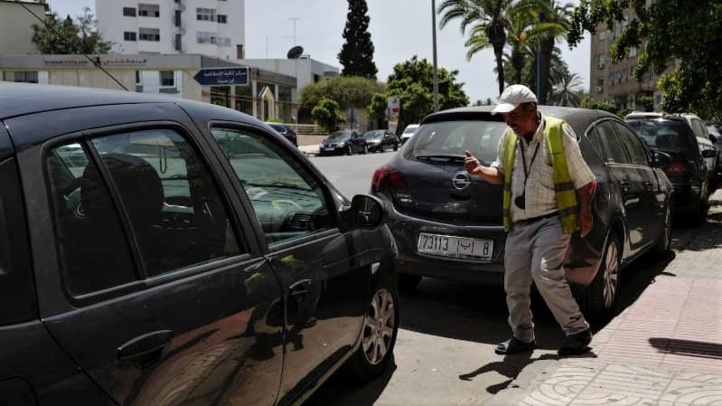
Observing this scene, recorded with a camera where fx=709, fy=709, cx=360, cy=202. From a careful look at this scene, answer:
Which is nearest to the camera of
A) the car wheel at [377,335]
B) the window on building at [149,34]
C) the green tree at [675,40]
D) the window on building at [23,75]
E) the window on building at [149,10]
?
the car wheel at [377,335]

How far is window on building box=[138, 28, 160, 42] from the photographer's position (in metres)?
87.8

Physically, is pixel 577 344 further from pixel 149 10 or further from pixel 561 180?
pixel 149 10

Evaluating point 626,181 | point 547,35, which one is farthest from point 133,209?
point 547,35

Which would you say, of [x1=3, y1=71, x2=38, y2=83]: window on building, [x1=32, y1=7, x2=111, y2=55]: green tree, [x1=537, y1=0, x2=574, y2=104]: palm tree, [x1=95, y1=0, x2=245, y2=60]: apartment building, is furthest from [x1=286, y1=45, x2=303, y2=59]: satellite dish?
[x1=537, y1=0, x2=574, y2=104]: palm tree

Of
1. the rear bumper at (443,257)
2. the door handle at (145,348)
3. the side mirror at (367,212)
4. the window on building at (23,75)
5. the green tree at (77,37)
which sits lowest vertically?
the rear bumper at (443,257)

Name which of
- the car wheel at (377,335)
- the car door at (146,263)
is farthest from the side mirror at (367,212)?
the car door at (146,263)

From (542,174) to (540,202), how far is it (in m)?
0.17

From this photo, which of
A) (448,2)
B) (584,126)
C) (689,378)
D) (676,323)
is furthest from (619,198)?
(448,2)

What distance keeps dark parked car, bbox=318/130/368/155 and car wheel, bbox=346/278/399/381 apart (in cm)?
3579

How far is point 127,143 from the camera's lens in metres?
2.36

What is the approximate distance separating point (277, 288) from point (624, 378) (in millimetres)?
2197

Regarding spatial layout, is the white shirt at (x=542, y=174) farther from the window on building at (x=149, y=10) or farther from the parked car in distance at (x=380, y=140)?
the window on building at (x=149, y=10)

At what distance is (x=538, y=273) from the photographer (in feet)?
14.2

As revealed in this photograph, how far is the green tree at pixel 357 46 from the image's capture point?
8000cm
